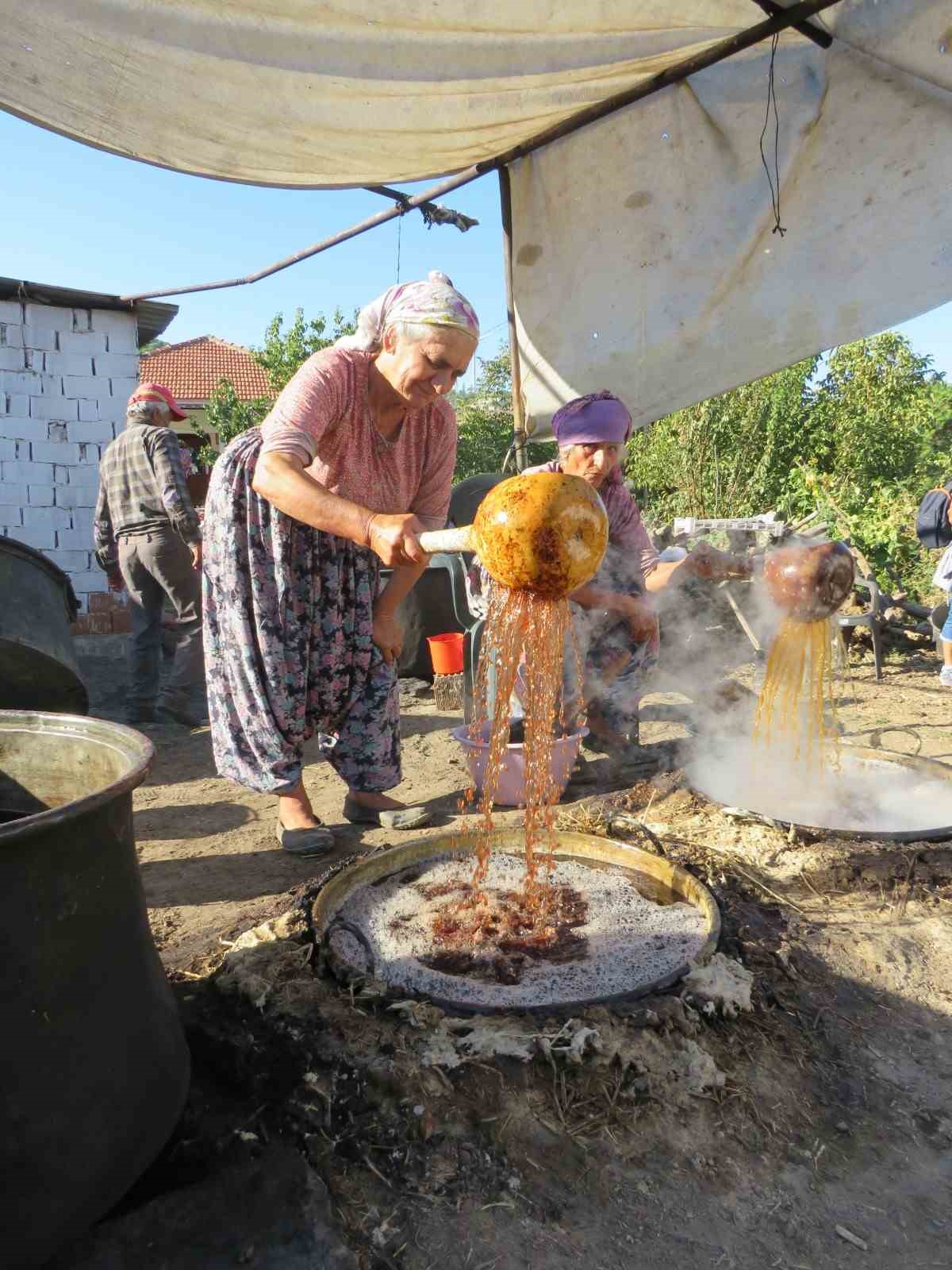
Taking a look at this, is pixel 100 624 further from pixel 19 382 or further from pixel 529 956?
pixel 529 956

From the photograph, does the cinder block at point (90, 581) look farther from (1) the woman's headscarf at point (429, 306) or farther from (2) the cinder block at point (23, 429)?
(1) the woman's headscarf at point (429, 306)

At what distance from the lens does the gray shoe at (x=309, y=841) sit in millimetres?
3213

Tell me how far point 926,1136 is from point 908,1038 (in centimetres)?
35

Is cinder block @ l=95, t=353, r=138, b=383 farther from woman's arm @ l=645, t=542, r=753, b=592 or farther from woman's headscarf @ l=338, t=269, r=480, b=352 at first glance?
woman's arm @ l=645, t=542, r=753, b=592

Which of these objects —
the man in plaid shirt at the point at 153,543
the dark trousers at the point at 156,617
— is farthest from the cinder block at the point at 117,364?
the dark trousers at the point at 156,617

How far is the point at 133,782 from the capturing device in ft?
4.82

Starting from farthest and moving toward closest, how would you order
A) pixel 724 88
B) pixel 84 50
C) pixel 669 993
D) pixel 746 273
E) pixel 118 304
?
1. pixel 118 304
2. pixel 746 273
3. pixel 724 88
4. pixel 84 50
5. pixel 669 993

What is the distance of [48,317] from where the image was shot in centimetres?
758

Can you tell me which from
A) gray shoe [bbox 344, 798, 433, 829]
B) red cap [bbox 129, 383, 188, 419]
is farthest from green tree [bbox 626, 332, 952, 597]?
gray shoe [bbox 344, 798, 433, 829]

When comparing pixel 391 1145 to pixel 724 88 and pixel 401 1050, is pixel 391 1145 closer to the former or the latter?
pixel 401 1050

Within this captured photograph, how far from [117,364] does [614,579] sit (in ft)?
20.4

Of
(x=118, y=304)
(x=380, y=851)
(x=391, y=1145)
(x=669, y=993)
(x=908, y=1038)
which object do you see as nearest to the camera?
(x=391, y=1145)

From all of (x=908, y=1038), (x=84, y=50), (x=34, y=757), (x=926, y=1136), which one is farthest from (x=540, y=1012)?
(x=84, y=50)

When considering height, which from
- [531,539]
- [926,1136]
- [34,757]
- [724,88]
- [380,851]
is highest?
[724,88]
